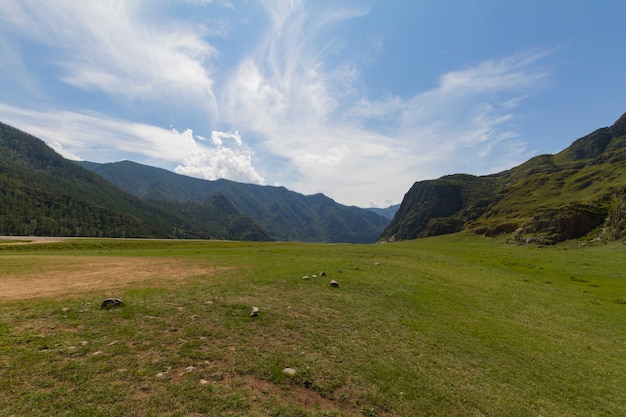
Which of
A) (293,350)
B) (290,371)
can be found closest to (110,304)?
(293,350)

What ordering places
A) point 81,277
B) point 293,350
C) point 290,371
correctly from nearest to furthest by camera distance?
point 290,371, point 293,350, point 81,277

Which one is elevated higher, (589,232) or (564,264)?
(589,232)

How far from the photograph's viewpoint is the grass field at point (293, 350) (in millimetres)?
9586

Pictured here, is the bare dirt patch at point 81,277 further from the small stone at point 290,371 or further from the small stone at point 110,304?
the small stone at point 290,371

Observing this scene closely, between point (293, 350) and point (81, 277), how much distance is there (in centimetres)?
2343

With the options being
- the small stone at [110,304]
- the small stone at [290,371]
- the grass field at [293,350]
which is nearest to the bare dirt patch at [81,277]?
the grass field at [293,350]

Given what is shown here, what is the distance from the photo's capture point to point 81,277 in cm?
2511

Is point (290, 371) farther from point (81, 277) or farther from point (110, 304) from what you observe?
point (81, 277)

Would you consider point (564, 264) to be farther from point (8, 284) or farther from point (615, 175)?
point (615, 175)

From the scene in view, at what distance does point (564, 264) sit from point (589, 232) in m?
64.2

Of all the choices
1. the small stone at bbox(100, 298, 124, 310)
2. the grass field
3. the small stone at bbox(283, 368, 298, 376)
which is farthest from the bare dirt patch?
the small stone at bbox(283, 368, 298, 376)

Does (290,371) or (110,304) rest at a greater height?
(110,304)

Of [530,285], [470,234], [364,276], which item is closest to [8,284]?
[364,276]

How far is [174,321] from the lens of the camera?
1545 cm
